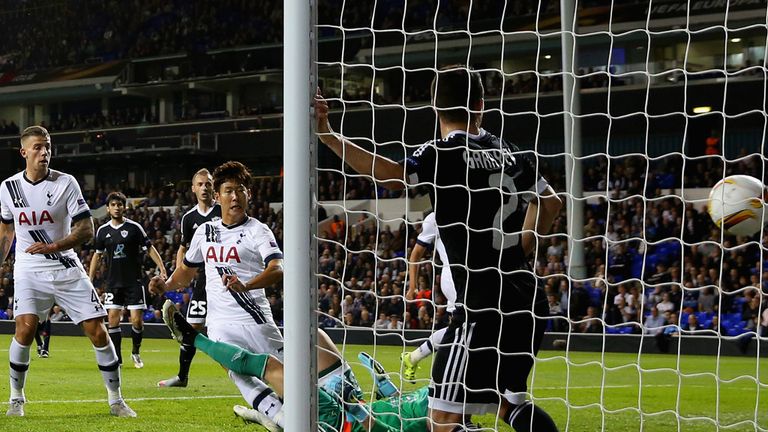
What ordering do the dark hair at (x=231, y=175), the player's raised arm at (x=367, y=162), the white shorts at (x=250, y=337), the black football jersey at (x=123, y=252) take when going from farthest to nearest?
the black football jersey at (x=123, y=252) < the dark hair at (x=231, y=175) < the white shorts at (x=250, y=337) < the player's raised arm at (x=367, y=162)

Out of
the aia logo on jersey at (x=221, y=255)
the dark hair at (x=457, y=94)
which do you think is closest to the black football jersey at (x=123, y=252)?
the aia logo on jersey at (x=221, y=255)

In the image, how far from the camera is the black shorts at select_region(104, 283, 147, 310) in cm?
1163

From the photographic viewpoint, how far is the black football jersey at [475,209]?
3920mm

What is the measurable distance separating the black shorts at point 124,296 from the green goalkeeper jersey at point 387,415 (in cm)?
744

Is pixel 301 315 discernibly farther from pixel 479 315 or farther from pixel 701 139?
pixel 701 139

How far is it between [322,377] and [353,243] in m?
16.1

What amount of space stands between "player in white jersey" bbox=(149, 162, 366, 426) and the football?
2.07 metres

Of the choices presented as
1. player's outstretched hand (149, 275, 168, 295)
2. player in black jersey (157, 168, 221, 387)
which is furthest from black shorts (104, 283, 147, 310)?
player's outstretched hand (149, 275, 168, 295)

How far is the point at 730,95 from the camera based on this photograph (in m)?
21.8

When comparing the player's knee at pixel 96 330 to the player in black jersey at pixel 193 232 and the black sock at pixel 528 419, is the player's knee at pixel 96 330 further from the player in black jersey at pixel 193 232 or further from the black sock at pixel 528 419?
the black sock at pixel 528 419

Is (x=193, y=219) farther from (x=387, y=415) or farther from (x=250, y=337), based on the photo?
(x=387, y=415)

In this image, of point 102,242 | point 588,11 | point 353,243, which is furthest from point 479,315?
point 588,11

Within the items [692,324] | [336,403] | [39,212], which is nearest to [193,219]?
[39,212]

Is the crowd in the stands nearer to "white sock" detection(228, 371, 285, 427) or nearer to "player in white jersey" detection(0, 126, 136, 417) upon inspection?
"player in white jersey" detection(0, 126, 136, 417)
